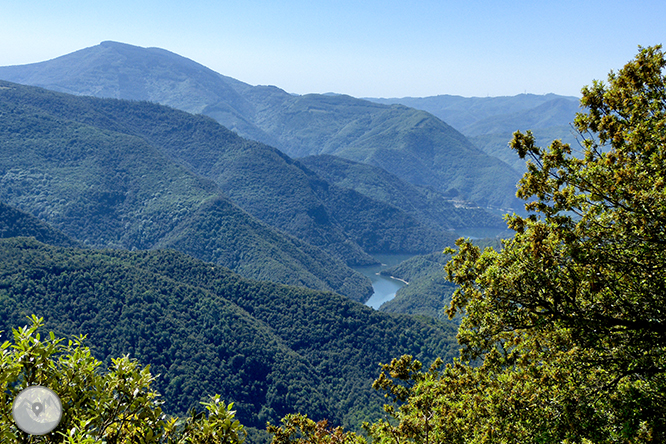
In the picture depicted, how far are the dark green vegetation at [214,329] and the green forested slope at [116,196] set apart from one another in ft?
171

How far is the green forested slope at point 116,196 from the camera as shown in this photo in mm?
159125

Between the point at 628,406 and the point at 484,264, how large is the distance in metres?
3.85

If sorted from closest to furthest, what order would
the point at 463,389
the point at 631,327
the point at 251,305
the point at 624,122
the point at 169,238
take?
the point at 631,327
the point at 624,122
the point at 463,389
the point at 251,305
the point at 169,238

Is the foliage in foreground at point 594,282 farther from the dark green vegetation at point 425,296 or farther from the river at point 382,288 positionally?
the river at point 382,288

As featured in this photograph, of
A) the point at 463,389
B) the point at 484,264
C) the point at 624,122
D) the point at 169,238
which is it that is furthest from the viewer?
the point at 169,238

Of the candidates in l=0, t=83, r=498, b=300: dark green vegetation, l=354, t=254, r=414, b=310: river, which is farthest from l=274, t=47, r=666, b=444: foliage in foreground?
l=354, t=254, r=414, b=310: river

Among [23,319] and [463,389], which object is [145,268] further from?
[463,389]

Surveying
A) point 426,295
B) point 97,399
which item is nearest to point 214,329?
point 97,399

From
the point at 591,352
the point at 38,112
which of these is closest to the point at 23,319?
the point at 591,352

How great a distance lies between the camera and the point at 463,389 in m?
14.2

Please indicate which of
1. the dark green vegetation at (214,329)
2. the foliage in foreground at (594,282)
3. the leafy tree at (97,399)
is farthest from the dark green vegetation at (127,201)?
the leafy tree at (97,399)

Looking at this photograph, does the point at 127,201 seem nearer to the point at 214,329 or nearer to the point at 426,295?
the point at 426,295

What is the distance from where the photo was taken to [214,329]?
80000 millimetres

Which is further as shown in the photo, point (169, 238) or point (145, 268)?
point (169, 238)
